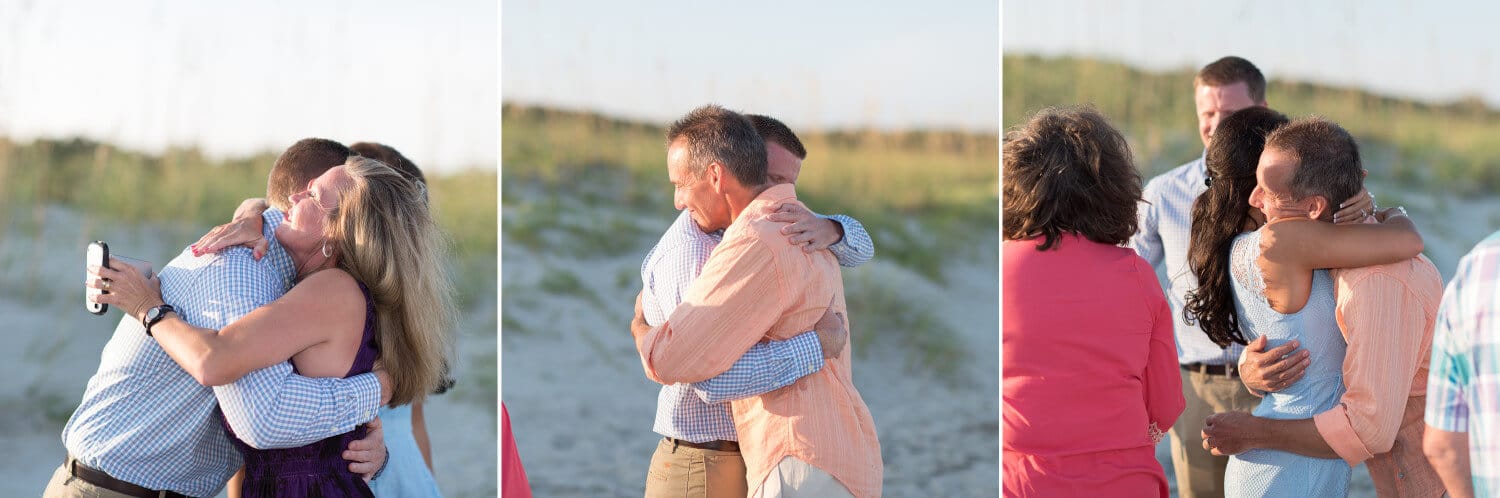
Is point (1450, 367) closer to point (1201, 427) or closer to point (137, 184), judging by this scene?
point (1201, 427)

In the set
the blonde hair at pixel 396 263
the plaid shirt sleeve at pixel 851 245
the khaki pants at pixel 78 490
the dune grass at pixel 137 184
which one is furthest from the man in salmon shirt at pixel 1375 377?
the dune grass at pixel 137 184

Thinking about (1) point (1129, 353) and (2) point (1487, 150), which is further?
(2) point (1487, 150)

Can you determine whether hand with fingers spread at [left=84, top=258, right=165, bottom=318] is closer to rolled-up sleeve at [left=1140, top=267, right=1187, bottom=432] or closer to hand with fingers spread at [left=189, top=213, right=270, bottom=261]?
hand with fingers spread at [left=189, top=213, right=270, bottom=261]

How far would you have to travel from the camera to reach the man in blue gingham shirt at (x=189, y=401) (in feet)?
7.33

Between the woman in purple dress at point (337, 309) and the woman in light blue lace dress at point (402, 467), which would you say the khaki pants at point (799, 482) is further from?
the woman in light blue lace dress at point (402, 467)

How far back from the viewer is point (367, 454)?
8.01 feet

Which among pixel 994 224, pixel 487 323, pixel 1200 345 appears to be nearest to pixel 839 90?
pixel 994 224

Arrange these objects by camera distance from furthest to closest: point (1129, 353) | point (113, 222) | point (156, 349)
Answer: point (113, 222)
point (1129, 353)
point (156, 349)

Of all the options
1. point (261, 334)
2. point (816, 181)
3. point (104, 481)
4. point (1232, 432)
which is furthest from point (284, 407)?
point (816, 181)

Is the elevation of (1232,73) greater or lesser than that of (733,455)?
greater

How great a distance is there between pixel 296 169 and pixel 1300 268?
2.07 meters

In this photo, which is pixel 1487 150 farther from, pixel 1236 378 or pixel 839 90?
pixel 1236 378

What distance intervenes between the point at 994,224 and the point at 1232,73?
475 centimetres

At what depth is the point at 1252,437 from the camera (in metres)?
2.50
